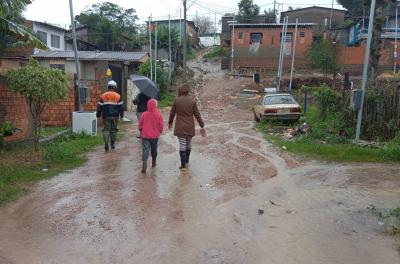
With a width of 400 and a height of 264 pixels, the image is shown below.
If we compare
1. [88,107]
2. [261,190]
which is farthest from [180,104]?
[88,107]

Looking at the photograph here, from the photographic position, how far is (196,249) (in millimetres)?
5574

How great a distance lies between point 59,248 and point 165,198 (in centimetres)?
247

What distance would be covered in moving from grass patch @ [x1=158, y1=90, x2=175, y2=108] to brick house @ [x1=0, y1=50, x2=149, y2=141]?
106 inches

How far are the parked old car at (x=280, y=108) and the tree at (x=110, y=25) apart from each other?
34604 millimetres

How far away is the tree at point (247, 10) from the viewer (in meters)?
64.4

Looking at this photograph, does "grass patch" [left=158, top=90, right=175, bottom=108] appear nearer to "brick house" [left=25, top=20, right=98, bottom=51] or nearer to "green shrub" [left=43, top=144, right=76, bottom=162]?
"brick house" [left=25, top=20, right=98, bottom=51]

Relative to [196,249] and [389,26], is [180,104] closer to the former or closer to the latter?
[196,249]

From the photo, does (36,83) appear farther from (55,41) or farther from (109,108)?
(55,41)

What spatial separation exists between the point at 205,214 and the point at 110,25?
157 ft

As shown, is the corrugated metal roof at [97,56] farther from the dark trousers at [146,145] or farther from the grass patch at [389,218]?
the grass patch at [389,218]

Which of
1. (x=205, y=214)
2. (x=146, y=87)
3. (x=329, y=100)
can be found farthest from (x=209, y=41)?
(x=205, y=214)

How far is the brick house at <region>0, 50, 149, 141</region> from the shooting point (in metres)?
12.2

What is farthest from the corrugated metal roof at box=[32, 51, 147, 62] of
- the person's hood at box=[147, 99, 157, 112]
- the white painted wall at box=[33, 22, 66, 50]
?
the person's hood at box=[147, 99, 157, 112]

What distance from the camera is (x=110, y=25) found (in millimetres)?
52094
